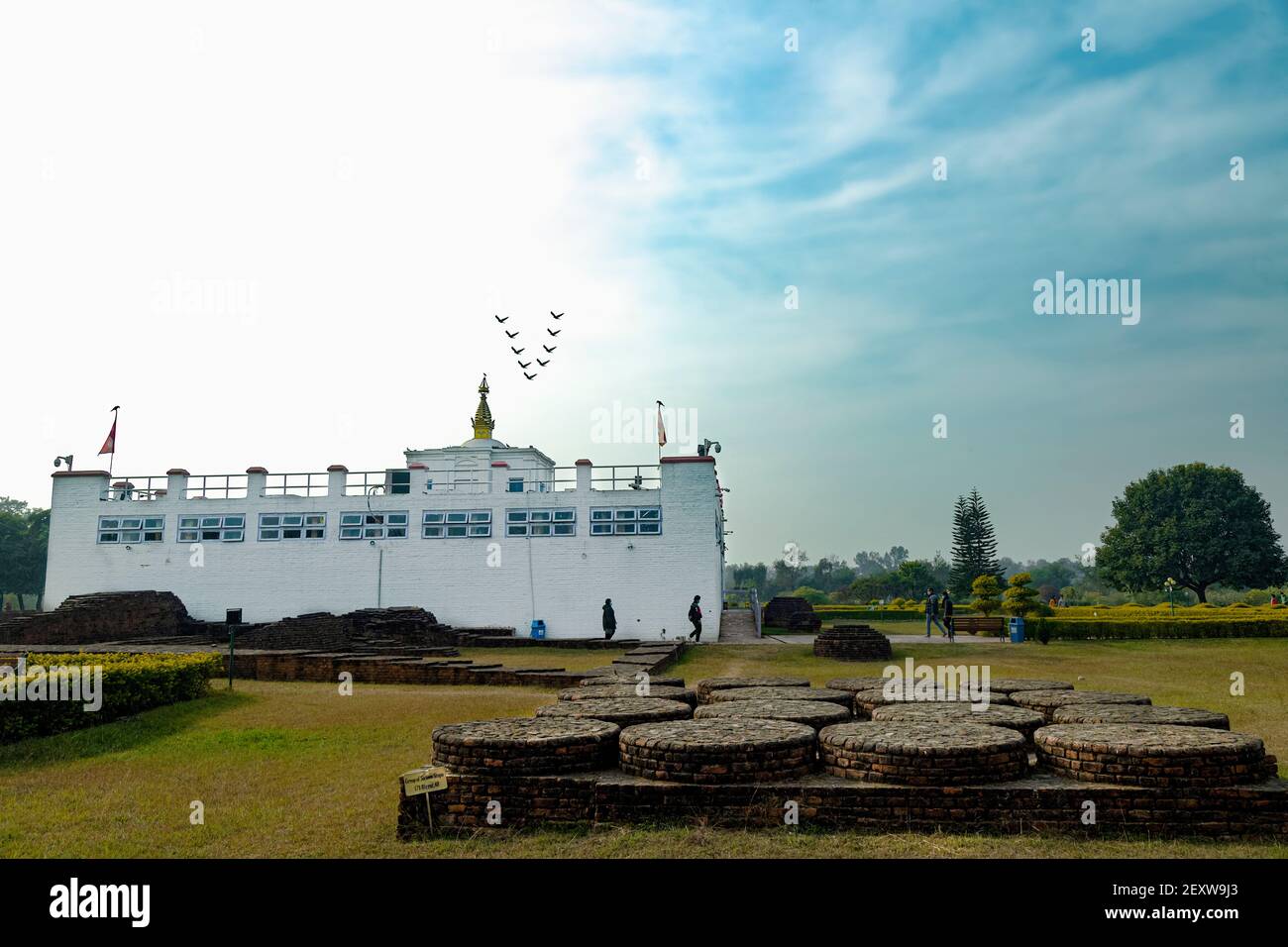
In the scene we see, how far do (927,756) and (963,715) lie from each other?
1.63 m

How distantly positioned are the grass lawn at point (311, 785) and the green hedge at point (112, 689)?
223 mm

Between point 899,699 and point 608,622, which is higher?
point 899,699

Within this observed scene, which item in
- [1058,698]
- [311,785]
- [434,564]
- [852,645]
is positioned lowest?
[852,645]

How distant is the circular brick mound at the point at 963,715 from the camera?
652cm

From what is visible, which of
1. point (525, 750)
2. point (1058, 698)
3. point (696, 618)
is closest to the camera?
point (525, 750)

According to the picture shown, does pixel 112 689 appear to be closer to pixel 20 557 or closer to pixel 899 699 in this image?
pixel 899 699

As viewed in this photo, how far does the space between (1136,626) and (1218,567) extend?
35.5m

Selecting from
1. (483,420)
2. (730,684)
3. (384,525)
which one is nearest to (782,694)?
(730,684)

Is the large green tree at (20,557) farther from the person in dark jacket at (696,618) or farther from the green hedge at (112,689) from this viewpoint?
the green hedge at (112,689)

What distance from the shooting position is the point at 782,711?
7078 millimetres

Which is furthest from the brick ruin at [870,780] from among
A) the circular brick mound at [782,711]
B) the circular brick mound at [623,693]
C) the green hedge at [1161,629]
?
the green hedge at [1161,629]

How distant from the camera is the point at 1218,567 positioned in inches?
2071

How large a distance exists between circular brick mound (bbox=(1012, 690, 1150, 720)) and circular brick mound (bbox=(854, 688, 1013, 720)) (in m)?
0.17

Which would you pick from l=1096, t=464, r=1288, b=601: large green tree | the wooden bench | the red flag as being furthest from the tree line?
the red flag
